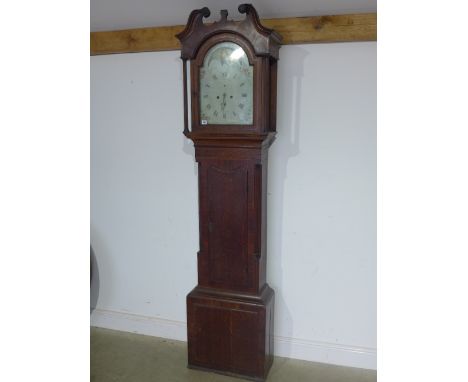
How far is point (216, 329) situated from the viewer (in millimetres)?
2281

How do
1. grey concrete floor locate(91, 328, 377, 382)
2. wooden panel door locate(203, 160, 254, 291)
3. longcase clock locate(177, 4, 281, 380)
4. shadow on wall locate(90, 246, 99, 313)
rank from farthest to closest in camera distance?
1. shadow on wall locate(90, 246, 99, 313)
2. grey concrete floor locate(91, 328, 377, 382)
3. wooden panel door locate(203, 160, 254, 291)
4. longcase clock locate(177, 4, 281, 380)

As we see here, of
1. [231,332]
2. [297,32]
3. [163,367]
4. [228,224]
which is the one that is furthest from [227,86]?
[163,367]

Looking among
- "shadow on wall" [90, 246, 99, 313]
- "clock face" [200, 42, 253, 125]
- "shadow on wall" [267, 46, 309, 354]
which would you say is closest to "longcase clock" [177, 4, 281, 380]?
"clock face" [200, 42, 253, 125]

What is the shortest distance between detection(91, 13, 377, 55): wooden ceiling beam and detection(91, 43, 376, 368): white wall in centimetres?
5

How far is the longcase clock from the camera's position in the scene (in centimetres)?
204

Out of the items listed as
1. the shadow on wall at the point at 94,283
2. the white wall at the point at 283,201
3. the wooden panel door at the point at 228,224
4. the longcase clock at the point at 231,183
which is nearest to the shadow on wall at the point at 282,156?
the white wall at the point at 283,201

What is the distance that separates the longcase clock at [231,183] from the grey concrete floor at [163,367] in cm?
8

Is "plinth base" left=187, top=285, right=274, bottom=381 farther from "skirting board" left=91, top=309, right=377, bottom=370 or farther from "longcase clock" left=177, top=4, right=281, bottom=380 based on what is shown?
"skirting board" left=91, top=309, right=377, bottom=370

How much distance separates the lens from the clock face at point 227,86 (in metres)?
2.05

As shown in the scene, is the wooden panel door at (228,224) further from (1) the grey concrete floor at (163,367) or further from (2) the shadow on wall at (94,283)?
(2) the shadow on wall at (94,283)

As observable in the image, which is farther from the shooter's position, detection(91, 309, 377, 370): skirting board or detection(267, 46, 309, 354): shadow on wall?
detection(91, 309, 377, 370): skirting board

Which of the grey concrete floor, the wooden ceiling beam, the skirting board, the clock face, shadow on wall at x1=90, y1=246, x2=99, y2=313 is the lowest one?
the grey concrete floor
